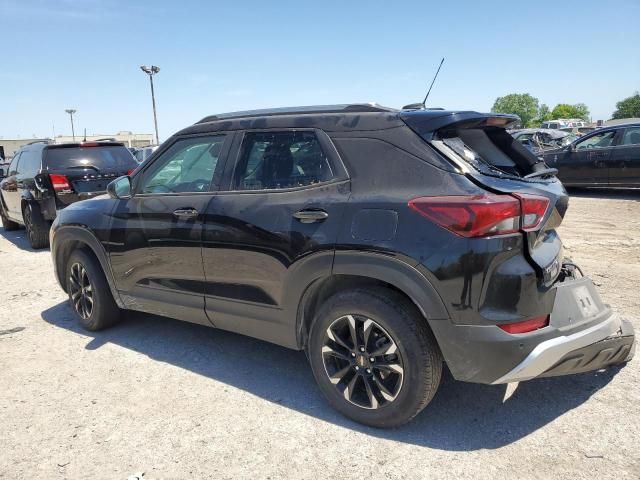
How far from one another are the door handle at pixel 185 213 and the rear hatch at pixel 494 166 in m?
1.60

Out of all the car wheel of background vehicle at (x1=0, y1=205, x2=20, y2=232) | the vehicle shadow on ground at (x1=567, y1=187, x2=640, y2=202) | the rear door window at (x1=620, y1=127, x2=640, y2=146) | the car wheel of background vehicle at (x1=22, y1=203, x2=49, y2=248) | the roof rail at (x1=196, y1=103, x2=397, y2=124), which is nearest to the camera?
the roof rail at (x1=196, y1=103, x2=397, y2=124)

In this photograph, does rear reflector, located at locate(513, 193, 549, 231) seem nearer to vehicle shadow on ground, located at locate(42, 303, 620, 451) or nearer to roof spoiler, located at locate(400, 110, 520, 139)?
roof spoiler, located at locate(400, 110, 520, 139)

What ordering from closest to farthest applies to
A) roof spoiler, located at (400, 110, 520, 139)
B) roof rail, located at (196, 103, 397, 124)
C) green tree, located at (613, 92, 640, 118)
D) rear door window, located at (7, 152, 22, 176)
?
1. roof spoiler, located at (400, 110, 520, 139)
2. roof rail, located at (196, 103, 397, 124)
3. rear door window, located at (7, 152, 22, 176)
4. green tree, located at (613, 92, 640, 118)

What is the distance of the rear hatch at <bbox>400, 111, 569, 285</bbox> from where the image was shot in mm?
2555

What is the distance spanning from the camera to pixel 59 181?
8086 millimetres

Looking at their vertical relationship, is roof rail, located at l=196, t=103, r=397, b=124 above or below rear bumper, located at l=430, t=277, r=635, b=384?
above

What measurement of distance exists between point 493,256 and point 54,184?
7.72m

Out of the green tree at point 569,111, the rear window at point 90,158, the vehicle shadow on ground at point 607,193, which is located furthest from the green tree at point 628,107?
the rear window at point 90,158

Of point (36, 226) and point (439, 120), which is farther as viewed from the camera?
point (36, 226)

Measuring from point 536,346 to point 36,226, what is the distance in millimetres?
8419

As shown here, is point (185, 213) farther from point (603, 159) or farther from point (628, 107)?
point (628, 107)

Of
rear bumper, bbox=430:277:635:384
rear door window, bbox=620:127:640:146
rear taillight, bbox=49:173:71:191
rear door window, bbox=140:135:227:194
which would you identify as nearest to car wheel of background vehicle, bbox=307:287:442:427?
rear bumper, bbox=430:277:635:384

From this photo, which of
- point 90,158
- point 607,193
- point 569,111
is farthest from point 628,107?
point 90,158

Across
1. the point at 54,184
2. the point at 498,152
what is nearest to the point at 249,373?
the point at 498,152
